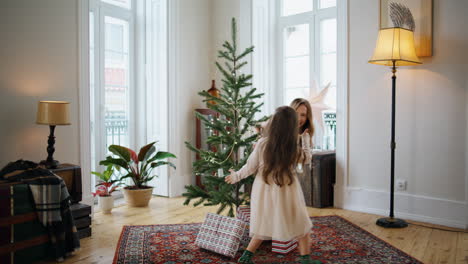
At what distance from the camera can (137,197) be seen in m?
4.14

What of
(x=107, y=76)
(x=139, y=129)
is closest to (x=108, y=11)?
(x=107, y=76)

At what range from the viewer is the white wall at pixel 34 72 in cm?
305

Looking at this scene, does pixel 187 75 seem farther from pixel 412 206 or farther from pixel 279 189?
pixel 412 206

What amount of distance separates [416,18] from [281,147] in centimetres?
212

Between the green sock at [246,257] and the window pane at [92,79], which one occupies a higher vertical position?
the window pane at [92,79]

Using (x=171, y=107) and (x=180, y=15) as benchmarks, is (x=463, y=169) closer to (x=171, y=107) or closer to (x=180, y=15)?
(x=171, y=107)

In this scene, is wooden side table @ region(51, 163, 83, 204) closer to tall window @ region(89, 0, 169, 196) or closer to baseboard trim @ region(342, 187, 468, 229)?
tall window @ region(89, 0, 169, 196)

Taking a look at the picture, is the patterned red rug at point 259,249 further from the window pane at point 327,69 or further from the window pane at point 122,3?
the window pane at point 122,3

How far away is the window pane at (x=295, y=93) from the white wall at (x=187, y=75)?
3.51ft

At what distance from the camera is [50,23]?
10.9ft

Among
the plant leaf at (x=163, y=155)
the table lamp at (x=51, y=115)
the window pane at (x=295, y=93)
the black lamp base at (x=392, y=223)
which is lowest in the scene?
the black lamp base at (x=392, y=223)

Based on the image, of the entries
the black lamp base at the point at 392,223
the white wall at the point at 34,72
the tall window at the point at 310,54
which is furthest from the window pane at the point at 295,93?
the white wall at the point at 34,72

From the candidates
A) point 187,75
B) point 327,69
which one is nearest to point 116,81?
point 187,75

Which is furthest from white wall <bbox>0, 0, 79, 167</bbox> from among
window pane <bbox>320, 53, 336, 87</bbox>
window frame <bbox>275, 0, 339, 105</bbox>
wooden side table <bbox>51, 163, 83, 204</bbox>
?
window pane <bbox>320, 53, 336, 87</bbox>
